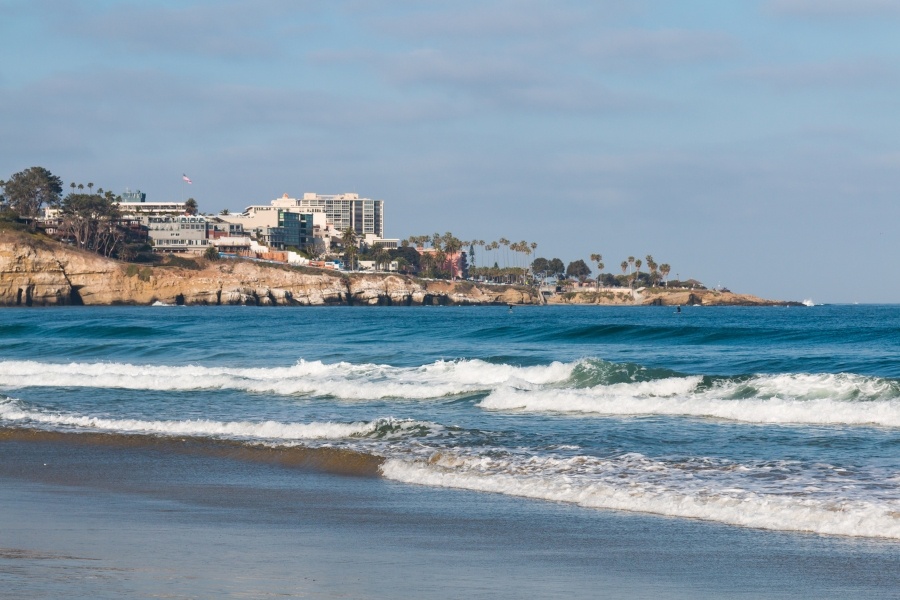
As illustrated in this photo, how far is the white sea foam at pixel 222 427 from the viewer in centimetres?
1695

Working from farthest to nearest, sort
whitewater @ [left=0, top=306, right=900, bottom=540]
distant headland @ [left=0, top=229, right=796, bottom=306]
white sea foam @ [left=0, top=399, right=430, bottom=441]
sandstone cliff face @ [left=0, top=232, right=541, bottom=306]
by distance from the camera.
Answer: distant headland @ [left=0, top=229, right=796, bottom=306], sandstone cliff face @ [left=0, top=232, right=541, bottom=306], white sea foam @ [left=0, top=399, right=430, bottom=441], whitewater @ [left=0, top=306, right=900, bottom=540]

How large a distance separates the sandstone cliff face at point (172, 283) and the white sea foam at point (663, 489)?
117996 mm

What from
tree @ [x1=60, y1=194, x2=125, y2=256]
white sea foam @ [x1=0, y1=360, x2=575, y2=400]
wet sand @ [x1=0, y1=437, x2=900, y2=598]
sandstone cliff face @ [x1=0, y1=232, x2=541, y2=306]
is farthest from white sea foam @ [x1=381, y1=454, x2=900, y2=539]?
tree @ [x1=60, y1=194, x2=125, y2=256]

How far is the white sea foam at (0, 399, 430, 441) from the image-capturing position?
1695 centimetres

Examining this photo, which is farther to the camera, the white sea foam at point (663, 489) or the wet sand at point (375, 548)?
the white sea foam at point (663, 489)

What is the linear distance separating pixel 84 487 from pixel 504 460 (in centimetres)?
576

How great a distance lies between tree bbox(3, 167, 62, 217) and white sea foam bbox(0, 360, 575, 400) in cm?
13729

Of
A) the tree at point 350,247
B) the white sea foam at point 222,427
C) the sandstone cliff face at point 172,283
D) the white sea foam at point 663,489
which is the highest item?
the tree at point 350,247

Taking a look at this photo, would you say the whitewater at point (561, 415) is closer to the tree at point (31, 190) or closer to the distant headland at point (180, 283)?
the distant headland at point (180, 283)

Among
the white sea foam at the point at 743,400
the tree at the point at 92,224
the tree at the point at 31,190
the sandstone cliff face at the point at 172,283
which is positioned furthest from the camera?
the tree at the point at 31,190

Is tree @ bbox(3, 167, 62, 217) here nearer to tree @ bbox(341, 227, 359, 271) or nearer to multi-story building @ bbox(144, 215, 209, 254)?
multi-story building @ bbox(144, 215, 209, 254)

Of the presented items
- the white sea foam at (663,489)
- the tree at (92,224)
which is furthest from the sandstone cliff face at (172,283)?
the white sea foam at (663,489)

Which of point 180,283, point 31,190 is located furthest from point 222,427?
point 31,190

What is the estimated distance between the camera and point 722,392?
72.5 feet
